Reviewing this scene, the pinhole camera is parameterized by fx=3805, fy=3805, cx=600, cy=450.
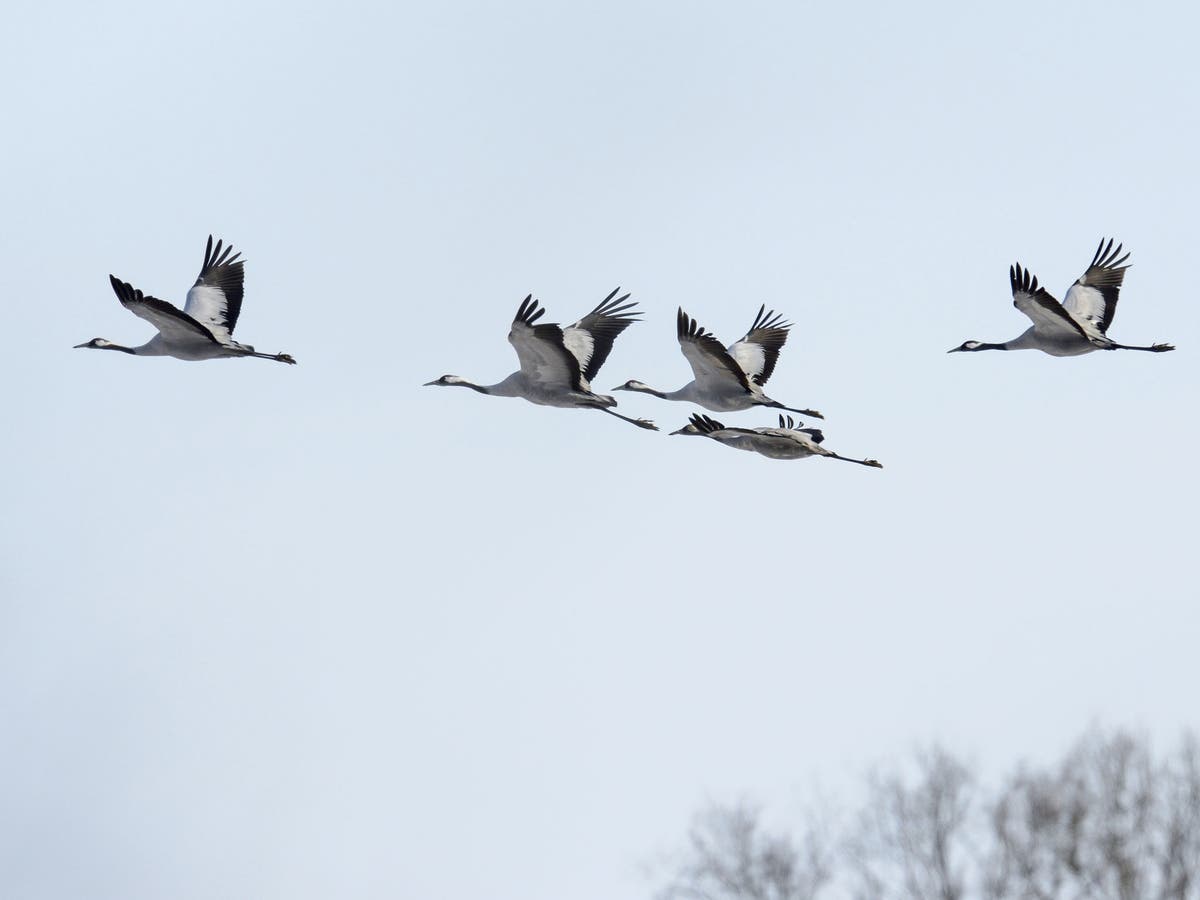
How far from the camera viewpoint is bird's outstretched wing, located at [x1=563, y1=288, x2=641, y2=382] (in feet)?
183

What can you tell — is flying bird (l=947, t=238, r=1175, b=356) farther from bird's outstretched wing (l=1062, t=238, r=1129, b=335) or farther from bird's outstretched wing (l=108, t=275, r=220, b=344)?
bird's outstretched wing (l=108, t=275, r=220, b=344)

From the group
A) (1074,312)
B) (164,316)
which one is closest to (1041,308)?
(1074,312)

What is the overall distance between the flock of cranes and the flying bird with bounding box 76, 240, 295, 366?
0.02 m

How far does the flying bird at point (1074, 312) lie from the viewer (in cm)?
5500

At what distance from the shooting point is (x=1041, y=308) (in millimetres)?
55500

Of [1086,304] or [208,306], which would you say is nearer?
[1086,304]

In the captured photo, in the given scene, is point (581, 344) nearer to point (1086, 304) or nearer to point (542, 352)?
point (542, 352)

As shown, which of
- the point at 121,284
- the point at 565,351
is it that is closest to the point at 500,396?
the point at 565,351

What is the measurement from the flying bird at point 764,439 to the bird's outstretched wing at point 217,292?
8240 millimetres

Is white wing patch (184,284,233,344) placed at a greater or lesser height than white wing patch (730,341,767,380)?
greater

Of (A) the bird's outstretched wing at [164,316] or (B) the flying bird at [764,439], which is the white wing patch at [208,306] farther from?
(B) the flying bird at [764,439]

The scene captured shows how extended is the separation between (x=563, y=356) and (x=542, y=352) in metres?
0.31

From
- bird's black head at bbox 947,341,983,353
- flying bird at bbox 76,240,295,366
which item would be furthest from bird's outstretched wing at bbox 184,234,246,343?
bird's black head at bbox 947,341,983,353

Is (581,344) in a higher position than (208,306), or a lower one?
lower
